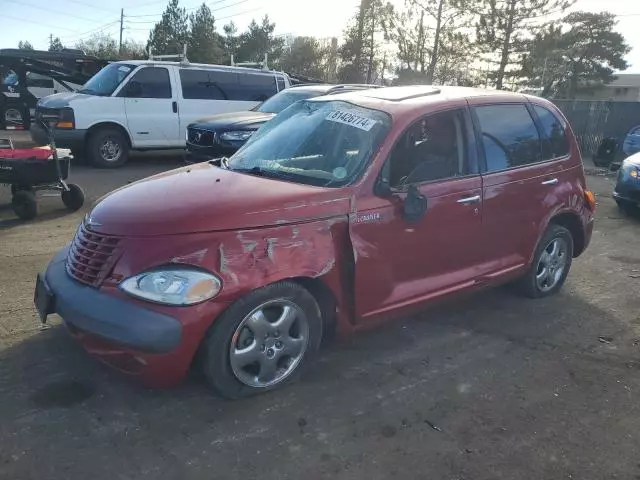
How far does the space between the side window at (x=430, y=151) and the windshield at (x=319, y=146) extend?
19cm

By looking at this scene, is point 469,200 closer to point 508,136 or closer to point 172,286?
point 508,136

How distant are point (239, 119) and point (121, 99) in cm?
294

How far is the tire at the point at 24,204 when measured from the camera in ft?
23.6

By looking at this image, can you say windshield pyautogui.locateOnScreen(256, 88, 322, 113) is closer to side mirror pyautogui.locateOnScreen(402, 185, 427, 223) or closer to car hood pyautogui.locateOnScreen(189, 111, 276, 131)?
car hood pyautogui.locateOnScreen(189, 111, 276, 131)

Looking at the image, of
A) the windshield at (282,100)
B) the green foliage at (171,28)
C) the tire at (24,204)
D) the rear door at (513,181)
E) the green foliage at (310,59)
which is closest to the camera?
the rear door at (513,181)

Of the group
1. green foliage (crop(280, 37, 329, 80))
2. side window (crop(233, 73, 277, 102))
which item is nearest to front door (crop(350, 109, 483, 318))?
side window (crop(233, 73, 277, 102))

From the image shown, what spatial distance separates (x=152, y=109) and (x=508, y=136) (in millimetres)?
9160

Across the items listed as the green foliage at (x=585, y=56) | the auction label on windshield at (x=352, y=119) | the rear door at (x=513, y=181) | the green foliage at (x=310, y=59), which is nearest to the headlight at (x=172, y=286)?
the auction label on windshield at (x=352, y=119)

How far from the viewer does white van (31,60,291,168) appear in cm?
1130

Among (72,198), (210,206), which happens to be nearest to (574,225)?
(210,206)

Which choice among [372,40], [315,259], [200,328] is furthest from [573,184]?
[372,40]

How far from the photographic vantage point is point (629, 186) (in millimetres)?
8984

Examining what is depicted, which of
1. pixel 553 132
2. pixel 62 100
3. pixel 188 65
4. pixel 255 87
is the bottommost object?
pixel 62 100

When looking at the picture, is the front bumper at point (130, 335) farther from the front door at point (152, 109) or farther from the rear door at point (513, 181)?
the front door at point (152, 109)
